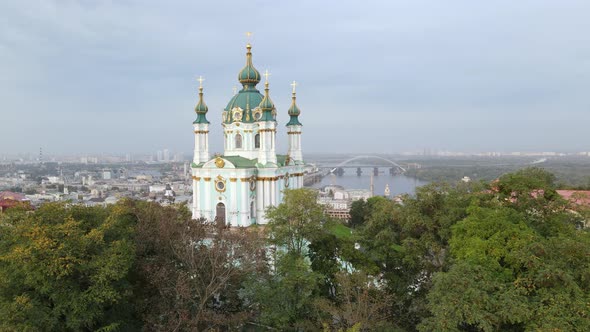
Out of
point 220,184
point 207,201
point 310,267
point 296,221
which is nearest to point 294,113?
point 220,184

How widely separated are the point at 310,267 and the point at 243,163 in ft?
28.6

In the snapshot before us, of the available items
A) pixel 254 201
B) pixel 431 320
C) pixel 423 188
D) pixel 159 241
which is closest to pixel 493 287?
pixel 431 320

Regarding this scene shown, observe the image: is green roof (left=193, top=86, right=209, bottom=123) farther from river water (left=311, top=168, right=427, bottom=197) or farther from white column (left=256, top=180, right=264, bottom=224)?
river water (left=311, top=168, right=427, bottom=197)

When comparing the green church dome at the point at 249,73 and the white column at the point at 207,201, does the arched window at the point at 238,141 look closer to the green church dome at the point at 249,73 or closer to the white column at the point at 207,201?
the white column at the point at 207,201

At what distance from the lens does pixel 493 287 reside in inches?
304

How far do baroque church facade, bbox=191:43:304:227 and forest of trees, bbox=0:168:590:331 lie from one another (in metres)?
6.22

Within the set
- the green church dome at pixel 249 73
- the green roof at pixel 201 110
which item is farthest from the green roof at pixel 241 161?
the green church dome at pixel 249 73

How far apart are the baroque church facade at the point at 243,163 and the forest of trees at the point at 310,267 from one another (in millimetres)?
6221

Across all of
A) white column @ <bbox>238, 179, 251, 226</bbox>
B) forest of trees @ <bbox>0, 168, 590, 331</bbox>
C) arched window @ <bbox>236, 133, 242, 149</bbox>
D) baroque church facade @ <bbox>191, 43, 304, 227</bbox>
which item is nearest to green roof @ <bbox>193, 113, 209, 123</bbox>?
baroque church facade @ <bbox>191, 43, 304, 227</bbox>

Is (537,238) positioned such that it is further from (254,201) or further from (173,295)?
(254,201)

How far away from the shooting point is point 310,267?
423 inches

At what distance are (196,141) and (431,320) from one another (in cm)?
1530

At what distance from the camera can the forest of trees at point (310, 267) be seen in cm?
748

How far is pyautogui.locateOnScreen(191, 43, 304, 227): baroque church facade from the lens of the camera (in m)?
18.1
